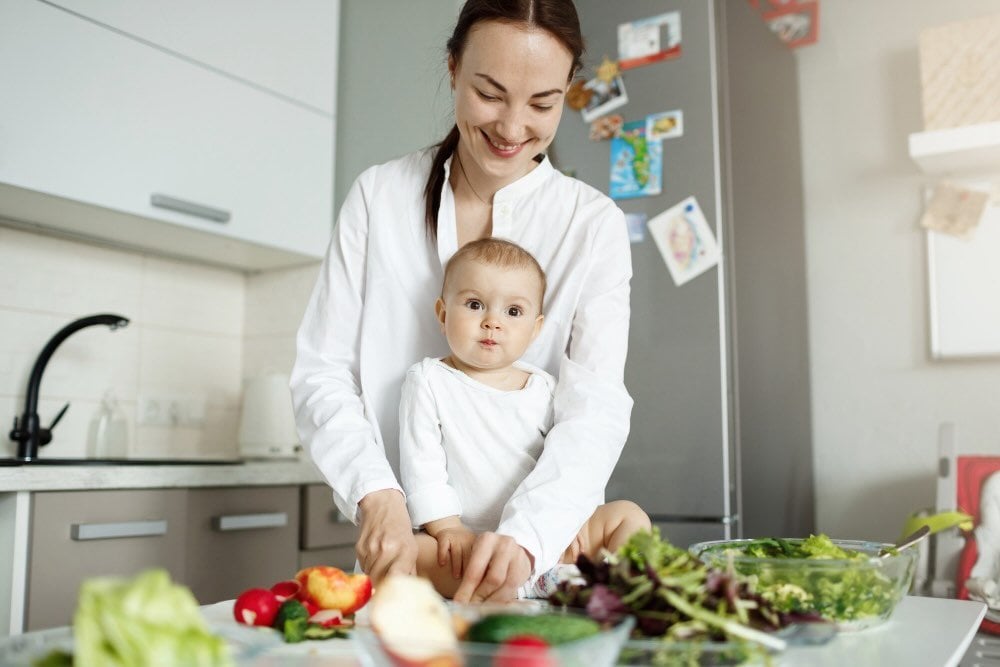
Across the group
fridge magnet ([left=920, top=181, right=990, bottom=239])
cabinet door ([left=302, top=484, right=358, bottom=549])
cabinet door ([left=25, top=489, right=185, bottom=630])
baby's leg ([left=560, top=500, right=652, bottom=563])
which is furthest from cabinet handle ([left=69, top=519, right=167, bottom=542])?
fridge magnet ([left=920, top=181, right=990, bottom=239])

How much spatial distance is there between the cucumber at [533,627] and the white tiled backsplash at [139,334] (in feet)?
6.37

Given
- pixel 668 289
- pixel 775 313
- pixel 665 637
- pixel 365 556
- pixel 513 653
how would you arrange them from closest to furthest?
pixel 513 653 < pixel 665 637 < pixel 365 556 < pixel 668 289 < pixel 775 313

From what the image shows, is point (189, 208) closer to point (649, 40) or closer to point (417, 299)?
point (417, 299)

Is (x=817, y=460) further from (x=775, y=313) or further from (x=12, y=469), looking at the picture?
(x=12, y=469)

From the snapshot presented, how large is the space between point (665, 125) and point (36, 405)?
5.18 ft

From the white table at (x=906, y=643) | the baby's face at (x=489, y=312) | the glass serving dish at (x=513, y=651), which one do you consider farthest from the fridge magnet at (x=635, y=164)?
the glass serving dish at (x=513, y=651)

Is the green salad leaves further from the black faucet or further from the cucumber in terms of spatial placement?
the black faucet

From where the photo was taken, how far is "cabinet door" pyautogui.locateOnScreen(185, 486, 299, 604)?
6.39 feet

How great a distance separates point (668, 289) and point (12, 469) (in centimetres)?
138

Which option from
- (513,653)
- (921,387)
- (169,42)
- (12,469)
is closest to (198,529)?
(12,469)

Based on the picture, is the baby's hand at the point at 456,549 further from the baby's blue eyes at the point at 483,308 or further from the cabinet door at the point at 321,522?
the cabinet door at the point at 321,522

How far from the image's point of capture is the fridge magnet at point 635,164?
212 centimetres

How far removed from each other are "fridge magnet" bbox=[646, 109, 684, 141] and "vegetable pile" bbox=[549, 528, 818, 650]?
5.03ft

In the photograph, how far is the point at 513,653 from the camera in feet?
1.55
